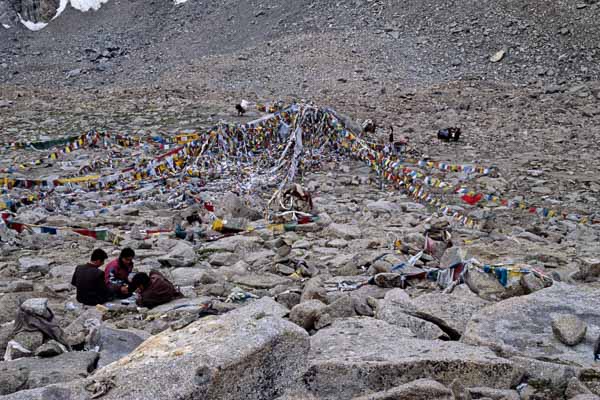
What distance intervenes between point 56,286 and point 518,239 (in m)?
5.36

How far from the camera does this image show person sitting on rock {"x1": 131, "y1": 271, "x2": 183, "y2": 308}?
513 cm

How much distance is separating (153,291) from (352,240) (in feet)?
9.19

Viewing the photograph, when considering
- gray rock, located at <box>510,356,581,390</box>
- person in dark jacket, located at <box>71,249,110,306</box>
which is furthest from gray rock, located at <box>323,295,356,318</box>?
person in dark jacket, located at <box>71,249,110,306</box>

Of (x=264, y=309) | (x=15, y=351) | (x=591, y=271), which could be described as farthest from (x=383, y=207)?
(x=15, y=351)

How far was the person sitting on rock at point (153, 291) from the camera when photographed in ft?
16.8

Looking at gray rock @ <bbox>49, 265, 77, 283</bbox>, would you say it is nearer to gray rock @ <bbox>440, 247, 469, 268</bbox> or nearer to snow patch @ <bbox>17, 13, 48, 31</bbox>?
gray rock @ <bbox>440, 247, 469, 268</bbox>

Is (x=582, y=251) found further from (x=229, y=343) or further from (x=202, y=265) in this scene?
(x=229, y=343)

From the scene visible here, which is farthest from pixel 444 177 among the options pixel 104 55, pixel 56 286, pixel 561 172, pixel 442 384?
pixel 104 55

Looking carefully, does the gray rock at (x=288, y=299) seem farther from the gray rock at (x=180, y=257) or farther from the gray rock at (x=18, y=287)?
the gray rock at (x=18, y=287)

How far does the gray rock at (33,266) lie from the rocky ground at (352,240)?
0.9 inches

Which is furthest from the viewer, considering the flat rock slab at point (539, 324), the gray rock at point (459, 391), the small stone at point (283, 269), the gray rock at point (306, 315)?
the small stone at point (283, 269)

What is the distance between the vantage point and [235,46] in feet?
86.6

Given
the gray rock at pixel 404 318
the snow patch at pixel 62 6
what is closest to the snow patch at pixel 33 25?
the snow patch at pixel 62 6

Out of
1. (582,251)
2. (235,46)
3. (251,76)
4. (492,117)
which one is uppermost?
(235,46)
